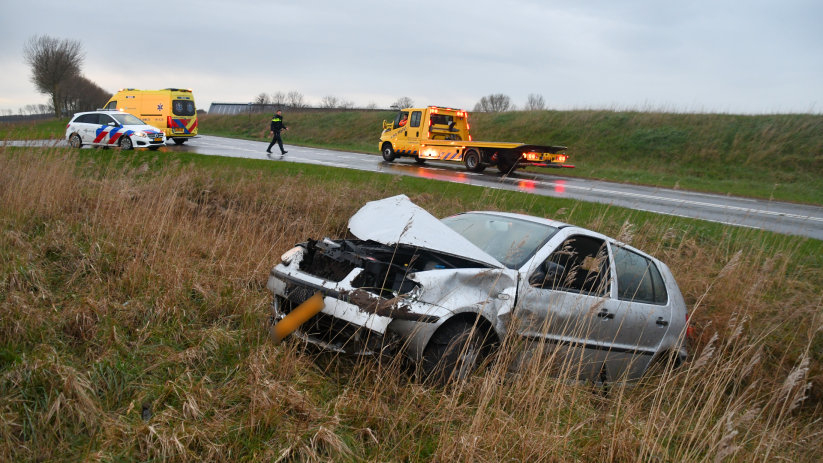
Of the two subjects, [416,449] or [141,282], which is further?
[141,282]

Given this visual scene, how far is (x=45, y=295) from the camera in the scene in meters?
5.18

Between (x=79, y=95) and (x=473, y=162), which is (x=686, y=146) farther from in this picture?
(x=79, y=95)

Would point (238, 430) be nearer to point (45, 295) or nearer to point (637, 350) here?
point (45, 295)

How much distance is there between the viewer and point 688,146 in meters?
24.8

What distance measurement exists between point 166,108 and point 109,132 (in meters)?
6.50

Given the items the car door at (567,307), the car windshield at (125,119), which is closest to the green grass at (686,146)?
the car windshield at (125,119)

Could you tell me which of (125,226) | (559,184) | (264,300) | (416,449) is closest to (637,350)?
(416,449)

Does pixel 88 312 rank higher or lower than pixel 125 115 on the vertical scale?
lower

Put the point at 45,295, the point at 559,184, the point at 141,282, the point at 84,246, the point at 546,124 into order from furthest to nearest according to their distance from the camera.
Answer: the point at 546,124, the point at 559,184, the point at 84,246, the point at 141,282, the point at 45,295

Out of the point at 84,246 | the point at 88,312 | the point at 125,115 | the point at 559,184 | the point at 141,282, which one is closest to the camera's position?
the point at 88,312

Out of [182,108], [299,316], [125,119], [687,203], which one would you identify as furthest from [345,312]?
[182,108]

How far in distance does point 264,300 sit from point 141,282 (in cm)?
118

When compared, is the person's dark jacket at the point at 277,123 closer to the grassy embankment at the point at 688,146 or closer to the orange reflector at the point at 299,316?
the grassy embankment at the point at 688,146

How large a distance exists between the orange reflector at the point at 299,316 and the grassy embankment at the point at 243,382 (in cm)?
22
